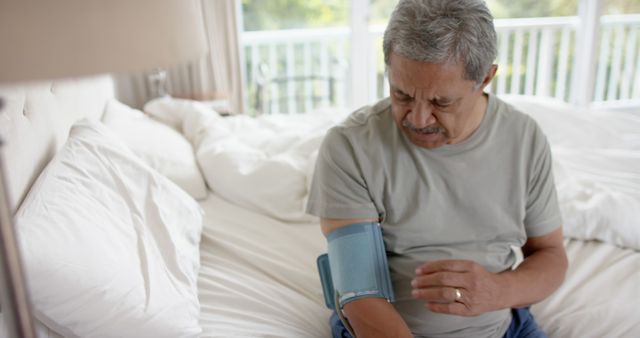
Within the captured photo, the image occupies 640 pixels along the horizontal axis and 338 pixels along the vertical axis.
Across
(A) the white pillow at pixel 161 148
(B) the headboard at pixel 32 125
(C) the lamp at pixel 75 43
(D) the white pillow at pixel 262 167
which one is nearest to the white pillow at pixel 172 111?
(D) the white pillow at pixel 262 167

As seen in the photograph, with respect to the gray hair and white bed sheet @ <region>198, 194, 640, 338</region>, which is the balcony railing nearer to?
white bed sheet @ <region>198, 194, 640, 338</region>

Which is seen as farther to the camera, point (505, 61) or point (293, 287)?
point (505, 61)

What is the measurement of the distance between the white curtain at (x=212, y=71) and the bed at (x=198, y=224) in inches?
62.0

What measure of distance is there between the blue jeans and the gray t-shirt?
70 mm

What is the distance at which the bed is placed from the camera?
97cm

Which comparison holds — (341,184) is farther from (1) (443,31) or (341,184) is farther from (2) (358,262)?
(1) (443,31)

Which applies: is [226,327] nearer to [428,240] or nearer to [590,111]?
[428,240]

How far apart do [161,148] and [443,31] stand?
46.6 inches

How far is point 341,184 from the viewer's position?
1105 mm

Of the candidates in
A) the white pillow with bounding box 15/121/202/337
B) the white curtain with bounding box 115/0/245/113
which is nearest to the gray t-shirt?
the white pillow with bounding box 15/121/202/337

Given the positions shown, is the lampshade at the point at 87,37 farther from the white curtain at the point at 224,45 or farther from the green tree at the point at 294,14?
the green tree at the point at 294,14

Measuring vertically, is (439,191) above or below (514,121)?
below

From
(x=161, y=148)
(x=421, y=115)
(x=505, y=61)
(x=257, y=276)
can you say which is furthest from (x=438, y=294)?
(x=505, y=61)

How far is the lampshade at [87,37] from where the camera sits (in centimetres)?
41
